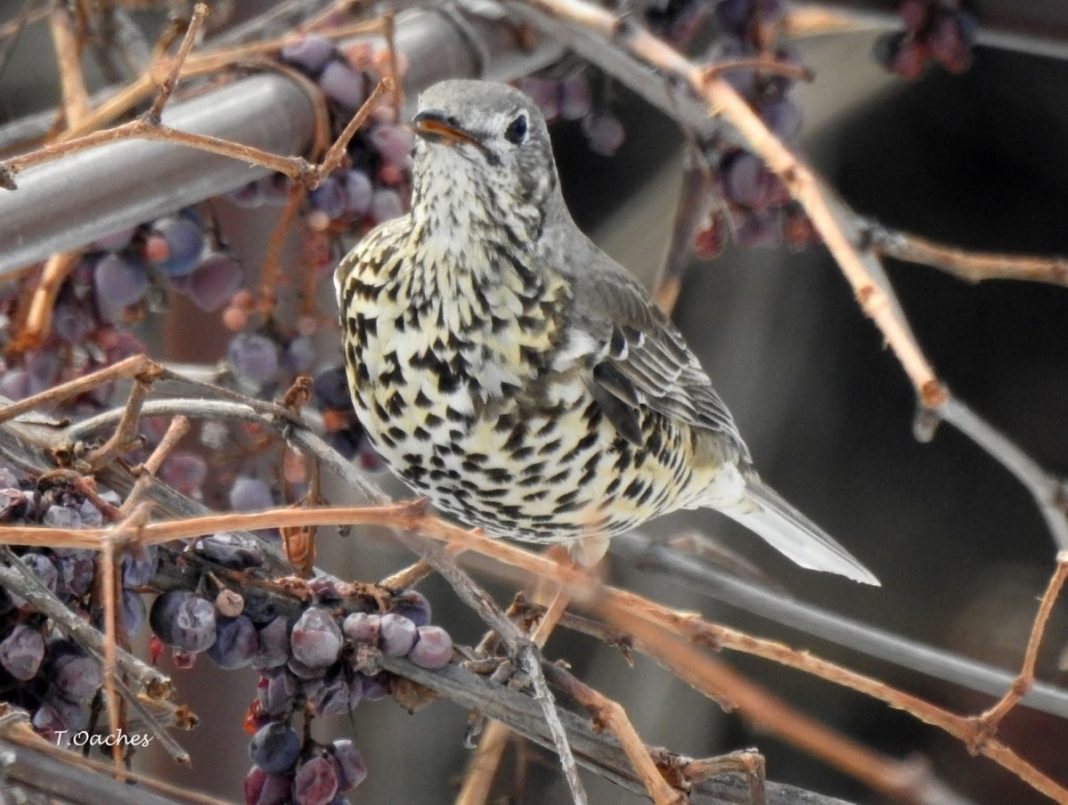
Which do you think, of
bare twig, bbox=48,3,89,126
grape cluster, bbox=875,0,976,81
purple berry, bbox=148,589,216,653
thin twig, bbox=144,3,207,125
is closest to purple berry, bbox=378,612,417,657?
purple berry, bbox=148,589,216,653

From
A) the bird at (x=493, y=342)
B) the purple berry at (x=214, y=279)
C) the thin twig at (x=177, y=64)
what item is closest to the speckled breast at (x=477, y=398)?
the bird at (x=493, y=342)

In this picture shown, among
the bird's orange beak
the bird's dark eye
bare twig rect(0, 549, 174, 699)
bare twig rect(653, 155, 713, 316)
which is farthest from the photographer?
bare twig rect(653, 155, 713, 316)

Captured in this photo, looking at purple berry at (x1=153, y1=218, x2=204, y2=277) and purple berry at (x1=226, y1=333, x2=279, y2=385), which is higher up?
purple berry at (x1=153, y1=218, x2=204, y2=277)

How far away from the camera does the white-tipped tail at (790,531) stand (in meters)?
1.95

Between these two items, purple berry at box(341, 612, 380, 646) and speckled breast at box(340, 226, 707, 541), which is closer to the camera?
purple berry at box(341, 612, 380, 646)

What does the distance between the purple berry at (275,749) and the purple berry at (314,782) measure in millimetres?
10

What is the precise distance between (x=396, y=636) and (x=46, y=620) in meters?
0.21

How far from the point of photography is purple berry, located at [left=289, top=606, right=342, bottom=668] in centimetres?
99

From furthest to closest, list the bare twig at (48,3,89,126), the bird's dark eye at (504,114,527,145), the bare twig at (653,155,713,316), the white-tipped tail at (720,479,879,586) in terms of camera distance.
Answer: the white-tipped tail at (720,479,879,586), the bare twig at (653,155,713,316), the bare twig at (48,3,89,126), the bird's dark eye at (504,114,527,145)

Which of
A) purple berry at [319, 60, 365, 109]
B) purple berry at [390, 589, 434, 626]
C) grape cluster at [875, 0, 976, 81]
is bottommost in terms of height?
purple berry at [390, 589, 434, 626]

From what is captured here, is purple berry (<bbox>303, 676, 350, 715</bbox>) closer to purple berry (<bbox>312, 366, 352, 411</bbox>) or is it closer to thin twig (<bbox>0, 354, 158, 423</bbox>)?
thin twig (<bbox>0, 354, 158, 423</bbox>)

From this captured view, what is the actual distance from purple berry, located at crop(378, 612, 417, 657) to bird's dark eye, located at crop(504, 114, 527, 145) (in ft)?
1.72

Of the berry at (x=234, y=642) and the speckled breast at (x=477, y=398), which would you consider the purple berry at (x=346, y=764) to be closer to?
the berry at (x=234, y=642)

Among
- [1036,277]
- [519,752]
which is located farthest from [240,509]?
[1036,277]
